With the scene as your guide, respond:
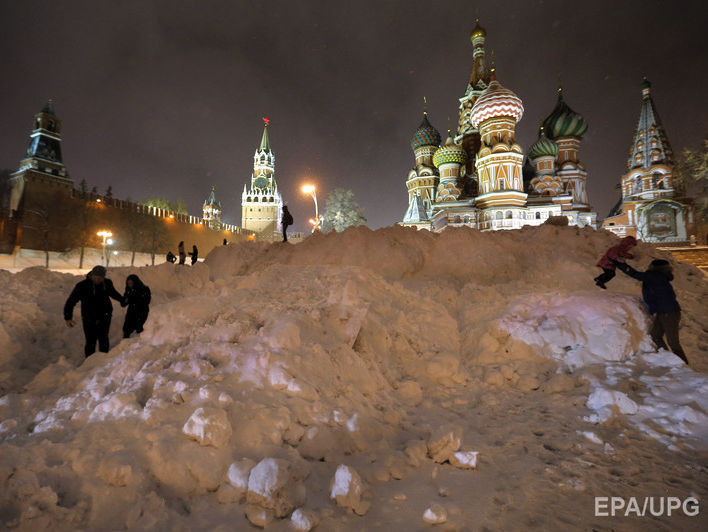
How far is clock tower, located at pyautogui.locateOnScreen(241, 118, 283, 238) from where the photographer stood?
84.9 m

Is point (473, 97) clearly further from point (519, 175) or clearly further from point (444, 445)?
point (444, 445)

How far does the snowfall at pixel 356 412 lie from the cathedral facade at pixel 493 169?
102 feet

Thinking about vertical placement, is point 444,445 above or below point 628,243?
below

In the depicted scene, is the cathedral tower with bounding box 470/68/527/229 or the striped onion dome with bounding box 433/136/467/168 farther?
the striped onion dome with bounding box 433/136/467/168

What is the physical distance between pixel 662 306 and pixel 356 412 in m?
4.30

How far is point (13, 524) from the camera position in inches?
70.2

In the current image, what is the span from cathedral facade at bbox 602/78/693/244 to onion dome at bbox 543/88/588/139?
23.9 ft

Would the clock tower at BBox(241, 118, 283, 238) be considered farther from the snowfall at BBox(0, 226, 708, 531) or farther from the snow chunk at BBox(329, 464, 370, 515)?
the snow chunk at BBox(329, 464, 370, 515)

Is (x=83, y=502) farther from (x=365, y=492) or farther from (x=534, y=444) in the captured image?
(x=534, y=444)

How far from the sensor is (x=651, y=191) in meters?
38.8

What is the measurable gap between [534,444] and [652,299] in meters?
3.09

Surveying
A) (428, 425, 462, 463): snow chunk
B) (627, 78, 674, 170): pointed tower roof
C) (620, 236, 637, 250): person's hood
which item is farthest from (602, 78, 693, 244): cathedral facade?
(428, 425, 462, 463): snow chunk

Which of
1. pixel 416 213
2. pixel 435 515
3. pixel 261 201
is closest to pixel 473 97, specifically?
pixel 416 213

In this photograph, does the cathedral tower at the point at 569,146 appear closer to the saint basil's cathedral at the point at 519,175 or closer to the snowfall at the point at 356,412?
the saint basil's cathedral at the point at 519,175
